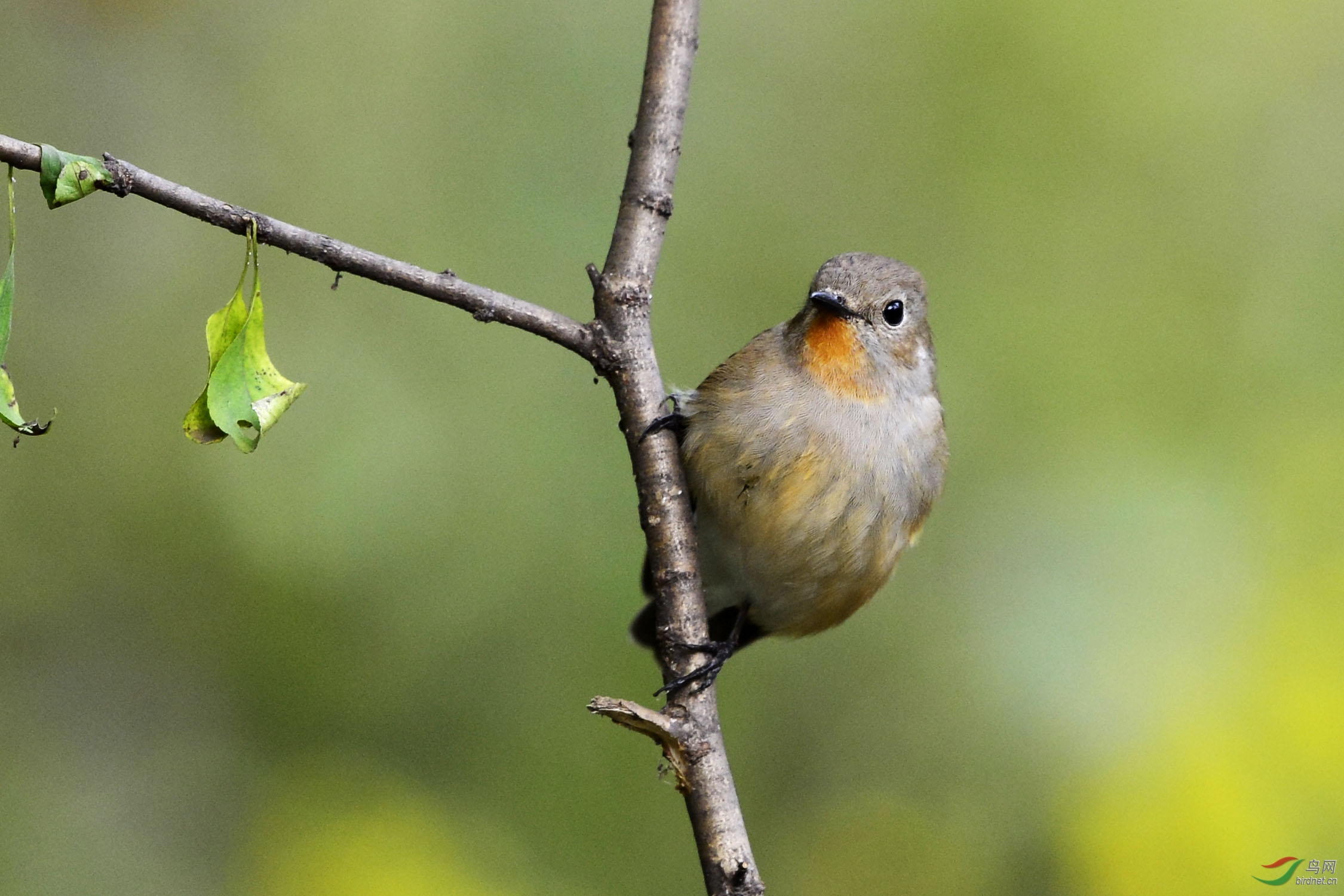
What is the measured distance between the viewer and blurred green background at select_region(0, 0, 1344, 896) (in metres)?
3.72

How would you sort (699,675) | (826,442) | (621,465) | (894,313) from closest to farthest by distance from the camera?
(699,675), (826,442), (894,313), (621,465)

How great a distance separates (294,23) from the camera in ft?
14.0

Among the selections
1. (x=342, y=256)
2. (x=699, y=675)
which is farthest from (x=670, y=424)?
(x=342, y=256)

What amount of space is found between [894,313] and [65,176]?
2118 mm

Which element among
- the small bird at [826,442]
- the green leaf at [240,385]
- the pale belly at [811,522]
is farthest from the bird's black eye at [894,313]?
the green leaf at [240,385]

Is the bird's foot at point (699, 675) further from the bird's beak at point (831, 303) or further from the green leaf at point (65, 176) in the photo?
the green leaf at point (65, 176)

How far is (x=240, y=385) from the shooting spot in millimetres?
1889

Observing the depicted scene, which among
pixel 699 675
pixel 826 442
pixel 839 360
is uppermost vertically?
pixel 839 360

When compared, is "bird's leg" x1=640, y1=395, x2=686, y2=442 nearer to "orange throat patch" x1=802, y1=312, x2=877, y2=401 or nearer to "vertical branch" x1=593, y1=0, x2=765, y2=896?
"vertical branch" x1=593, y1=0, x2=765, y2=896

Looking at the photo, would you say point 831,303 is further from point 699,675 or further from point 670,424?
point 699,675

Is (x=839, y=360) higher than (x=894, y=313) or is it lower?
lower

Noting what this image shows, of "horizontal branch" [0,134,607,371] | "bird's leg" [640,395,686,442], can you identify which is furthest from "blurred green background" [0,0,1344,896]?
"horizontal branch" [0,134,607,371]

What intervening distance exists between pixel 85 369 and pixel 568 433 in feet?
5.19

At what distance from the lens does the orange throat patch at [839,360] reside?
122 inches
